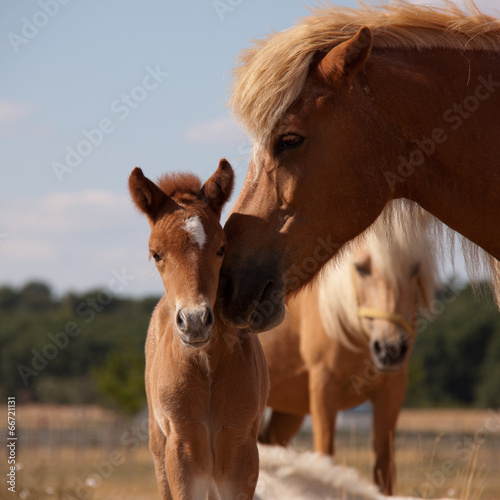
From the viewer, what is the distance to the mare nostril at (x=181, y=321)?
8.70 ft

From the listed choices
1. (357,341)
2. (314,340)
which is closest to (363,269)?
(357,341)

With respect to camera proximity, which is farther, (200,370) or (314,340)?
(314,340)

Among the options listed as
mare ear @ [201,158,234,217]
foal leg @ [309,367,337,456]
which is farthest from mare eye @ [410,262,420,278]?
mare ear @ [201,158,234,217]

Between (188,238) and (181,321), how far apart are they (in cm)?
39

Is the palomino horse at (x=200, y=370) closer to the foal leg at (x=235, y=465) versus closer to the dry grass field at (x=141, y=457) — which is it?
the foal leg at (x=235, y=465)

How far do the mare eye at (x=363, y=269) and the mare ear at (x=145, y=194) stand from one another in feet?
10.1

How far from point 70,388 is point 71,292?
1862cm

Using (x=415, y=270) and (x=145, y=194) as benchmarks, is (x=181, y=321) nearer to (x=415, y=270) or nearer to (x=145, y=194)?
(x=145, y=194)

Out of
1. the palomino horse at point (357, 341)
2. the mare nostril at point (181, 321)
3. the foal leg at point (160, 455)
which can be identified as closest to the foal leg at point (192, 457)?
the foal leg at point (160, 455)

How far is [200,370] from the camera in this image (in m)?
3.04

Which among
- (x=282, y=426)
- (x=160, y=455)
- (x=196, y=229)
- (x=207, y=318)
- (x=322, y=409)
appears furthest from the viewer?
(x=282, y=426)

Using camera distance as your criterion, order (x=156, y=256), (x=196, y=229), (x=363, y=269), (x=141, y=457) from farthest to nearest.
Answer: (x=141, y=457) → (x=363, y=269) → (x=156, y=256) → (x=196, y=229)

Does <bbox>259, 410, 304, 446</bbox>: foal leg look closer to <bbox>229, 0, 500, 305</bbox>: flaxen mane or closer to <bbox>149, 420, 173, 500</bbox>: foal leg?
<bbox>149, 420, 173, 500</bbox>: foal leg

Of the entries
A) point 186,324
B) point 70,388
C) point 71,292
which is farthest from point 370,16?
point 71,292
